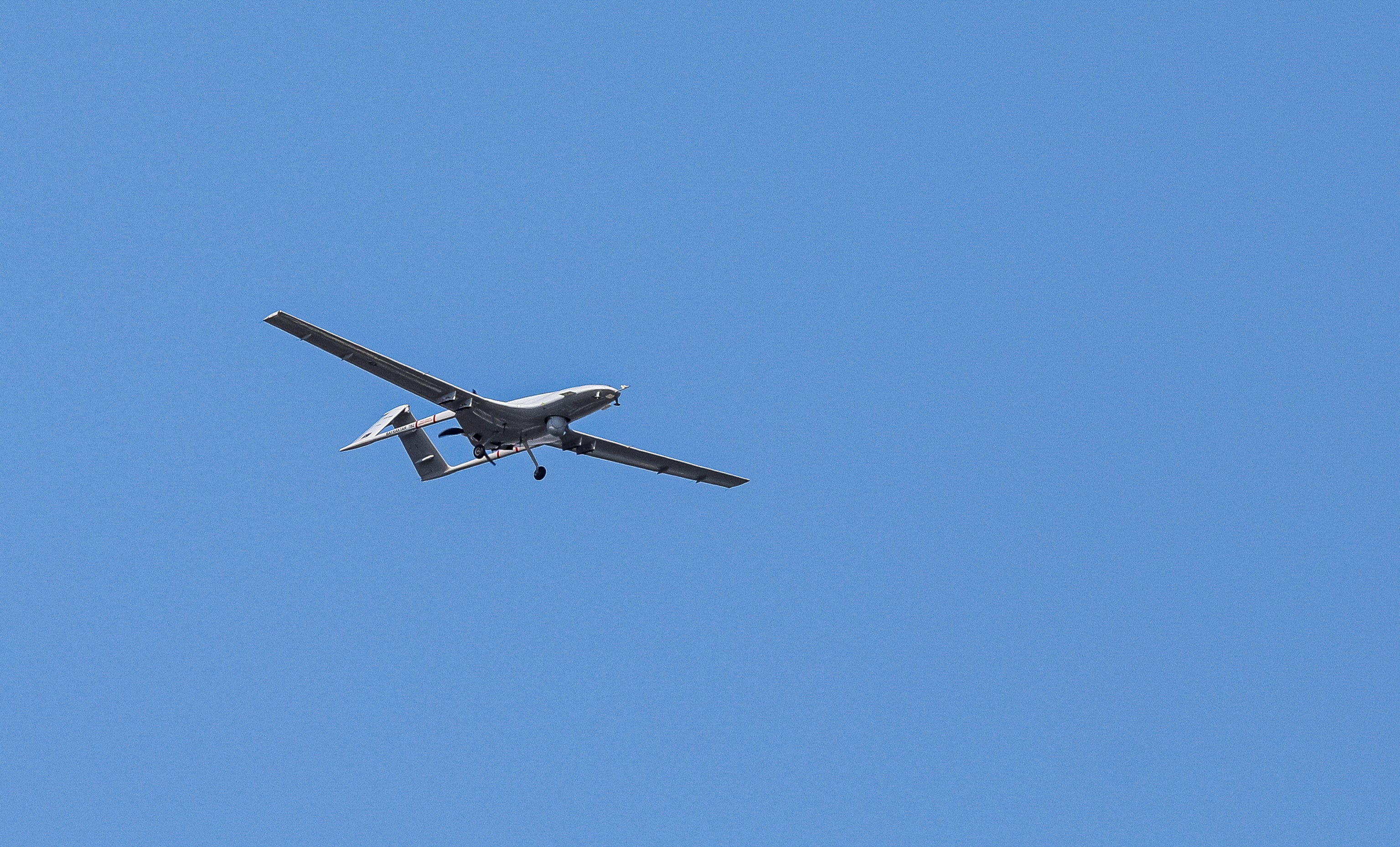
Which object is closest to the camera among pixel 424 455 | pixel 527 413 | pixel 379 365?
pixel 379 365

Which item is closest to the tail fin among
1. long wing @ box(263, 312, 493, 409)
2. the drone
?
the drone

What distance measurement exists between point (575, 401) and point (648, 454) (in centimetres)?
667

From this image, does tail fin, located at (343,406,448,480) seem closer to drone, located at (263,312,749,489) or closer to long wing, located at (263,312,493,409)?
drone, located at (263,312,749,489)

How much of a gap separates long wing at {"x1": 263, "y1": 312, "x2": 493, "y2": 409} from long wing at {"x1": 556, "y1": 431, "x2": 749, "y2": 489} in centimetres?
466

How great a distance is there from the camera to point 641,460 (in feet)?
184

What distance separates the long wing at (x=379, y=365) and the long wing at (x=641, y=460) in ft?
15.3

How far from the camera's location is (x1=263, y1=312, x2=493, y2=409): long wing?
4684cm

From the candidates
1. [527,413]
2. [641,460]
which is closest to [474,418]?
[527,413]

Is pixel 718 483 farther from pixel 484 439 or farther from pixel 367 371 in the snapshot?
pixel 367 371

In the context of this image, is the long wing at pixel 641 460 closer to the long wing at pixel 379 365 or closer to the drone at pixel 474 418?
the drone at pixel 474 418

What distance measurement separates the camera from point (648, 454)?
5581cm

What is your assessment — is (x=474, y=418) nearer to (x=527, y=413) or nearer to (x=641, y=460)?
(x=527, y=413)

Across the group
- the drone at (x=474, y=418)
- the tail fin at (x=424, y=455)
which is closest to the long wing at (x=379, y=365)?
the drone at (x=474, y=418)

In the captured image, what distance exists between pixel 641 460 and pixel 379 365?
1151cm
